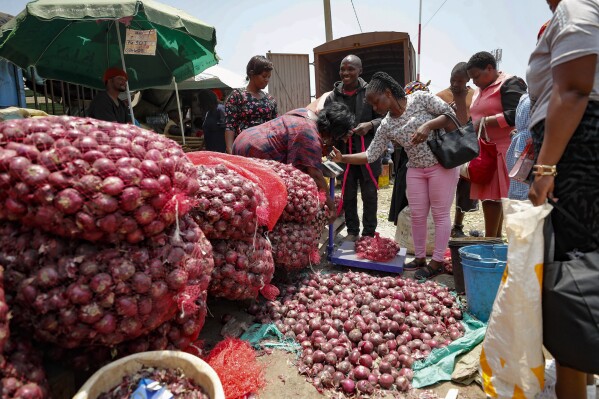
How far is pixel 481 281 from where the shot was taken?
101 inches

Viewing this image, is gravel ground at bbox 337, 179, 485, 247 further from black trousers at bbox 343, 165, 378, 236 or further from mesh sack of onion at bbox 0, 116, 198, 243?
mesh sack of onion at bbox 0, 116, 198, 243

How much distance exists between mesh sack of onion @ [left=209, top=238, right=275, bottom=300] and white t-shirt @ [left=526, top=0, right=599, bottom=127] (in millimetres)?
1623

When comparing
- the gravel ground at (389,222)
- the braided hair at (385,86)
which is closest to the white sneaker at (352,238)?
the gravel ground at (389,222)

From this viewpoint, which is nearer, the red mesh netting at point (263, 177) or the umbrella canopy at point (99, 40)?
the red mesh netting at point (263, 177)

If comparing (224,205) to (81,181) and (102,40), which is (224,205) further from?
(102,40)

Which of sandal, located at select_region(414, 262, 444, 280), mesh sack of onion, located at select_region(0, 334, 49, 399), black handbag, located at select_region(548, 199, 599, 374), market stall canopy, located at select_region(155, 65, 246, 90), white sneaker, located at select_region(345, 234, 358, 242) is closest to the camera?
mesh sack of onion, located at select_region(0, 334, 49, 399)

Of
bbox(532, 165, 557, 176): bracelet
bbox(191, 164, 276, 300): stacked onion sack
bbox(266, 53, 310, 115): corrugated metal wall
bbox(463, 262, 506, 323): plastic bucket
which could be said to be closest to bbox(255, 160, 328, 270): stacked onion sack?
bbox(191, 164, 276, 300): stacked onion sack

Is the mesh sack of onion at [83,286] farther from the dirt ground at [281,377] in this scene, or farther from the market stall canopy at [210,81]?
the market stall canopy at [210,81]

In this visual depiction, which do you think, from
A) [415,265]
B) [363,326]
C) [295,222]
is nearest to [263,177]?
[295,222]

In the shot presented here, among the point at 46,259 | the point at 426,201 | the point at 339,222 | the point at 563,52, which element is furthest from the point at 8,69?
the point at 563,52

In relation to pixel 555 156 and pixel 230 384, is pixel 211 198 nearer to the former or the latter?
pixel 230 384

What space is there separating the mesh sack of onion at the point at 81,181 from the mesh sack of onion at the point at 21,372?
15.4 inches

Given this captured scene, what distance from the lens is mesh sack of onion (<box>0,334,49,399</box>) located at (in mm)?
1091

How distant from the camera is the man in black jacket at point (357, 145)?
169 inches
